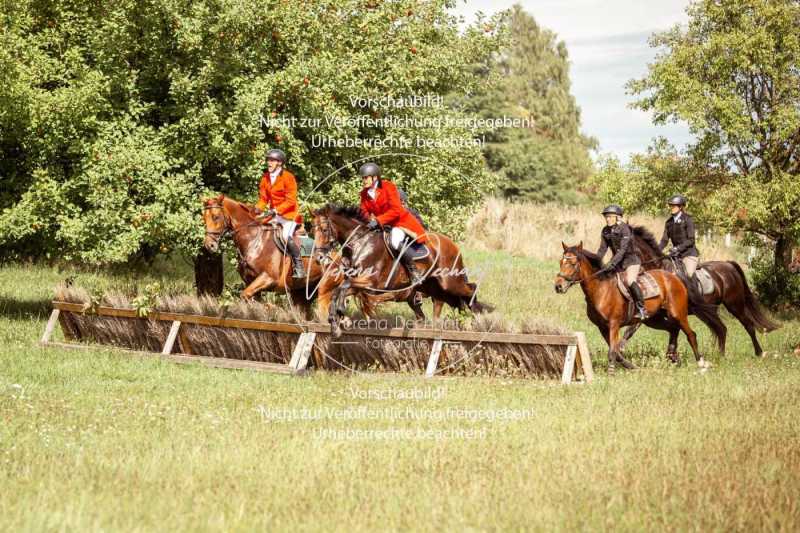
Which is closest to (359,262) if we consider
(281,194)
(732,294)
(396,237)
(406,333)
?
(396,237)

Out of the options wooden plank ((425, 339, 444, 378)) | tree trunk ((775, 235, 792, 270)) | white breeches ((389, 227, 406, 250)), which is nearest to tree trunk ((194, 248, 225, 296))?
white breeches ((389, 227, 406, 250))

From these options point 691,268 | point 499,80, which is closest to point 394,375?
point 691,268

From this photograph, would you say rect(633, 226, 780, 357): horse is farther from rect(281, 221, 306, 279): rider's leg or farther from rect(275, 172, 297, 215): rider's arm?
rect(275, 172, 297, 215): rider's arm

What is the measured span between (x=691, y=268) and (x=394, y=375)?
21.9 ft

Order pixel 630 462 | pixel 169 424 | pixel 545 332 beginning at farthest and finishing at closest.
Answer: pixel 545 332
pixel 169 424
pixel 630 462

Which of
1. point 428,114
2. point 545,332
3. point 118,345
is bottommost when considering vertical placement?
point 118,345

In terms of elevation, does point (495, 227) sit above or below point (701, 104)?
below

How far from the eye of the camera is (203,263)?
60.7ft

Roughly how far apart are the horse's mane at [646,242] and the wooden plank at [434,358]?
4.24 meters

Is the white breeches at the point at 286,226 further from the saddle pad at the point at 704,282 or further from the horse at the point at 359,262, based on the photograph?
the saddle pad at the point at 704,282

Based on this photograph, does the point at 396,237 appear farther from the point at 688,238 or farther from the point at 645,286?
the point at 688,238

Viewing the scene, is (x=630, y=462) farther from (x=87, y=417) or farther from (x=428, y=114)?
(x=428, y=114)

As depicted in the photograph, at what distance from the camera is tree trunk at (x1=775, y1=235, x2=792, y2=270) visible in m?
24.1

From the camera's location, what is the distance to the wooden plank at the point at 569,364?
1156 cm
